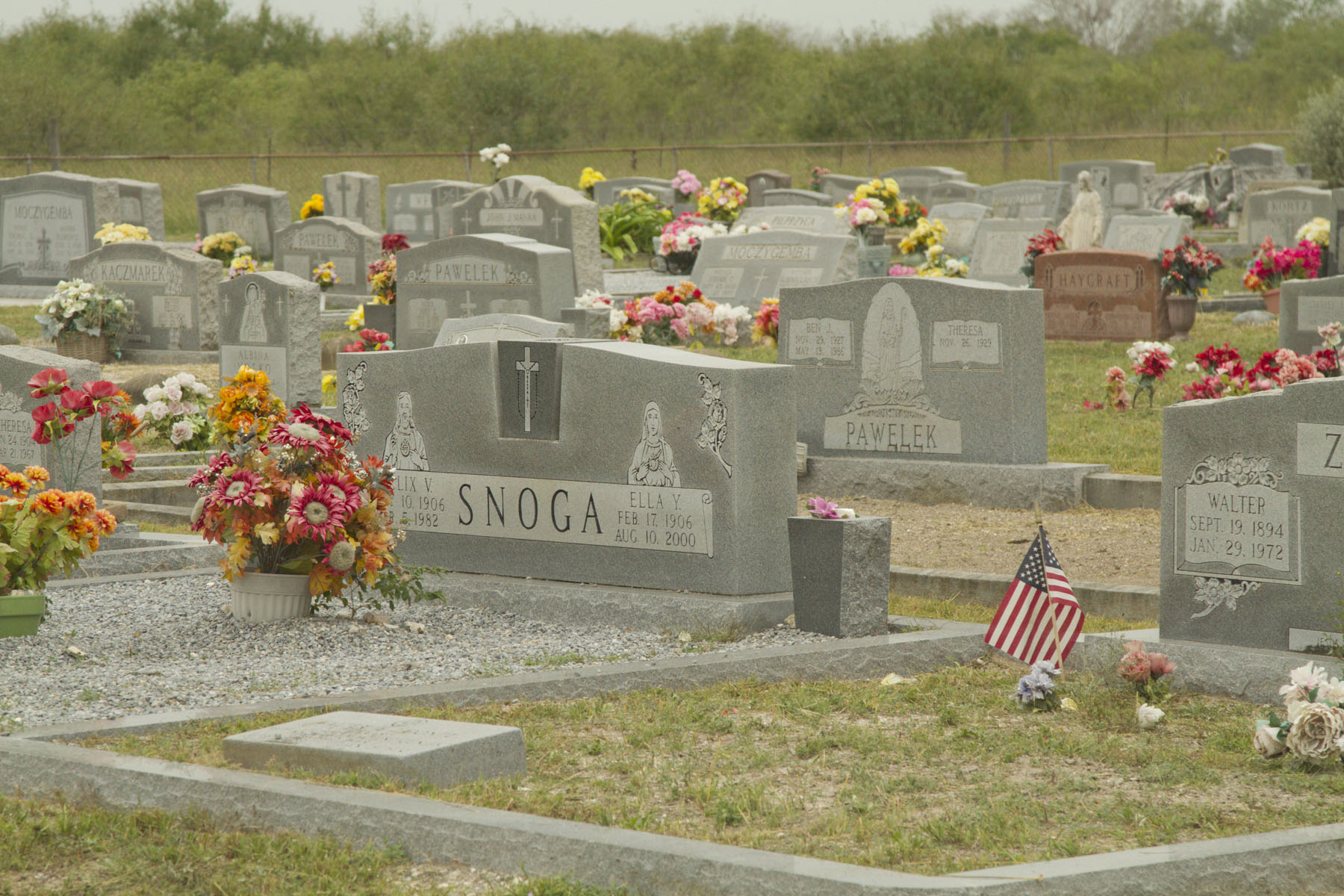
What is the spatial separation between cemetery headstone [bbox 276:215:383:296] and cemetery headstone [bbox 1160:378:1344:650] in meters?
15.3

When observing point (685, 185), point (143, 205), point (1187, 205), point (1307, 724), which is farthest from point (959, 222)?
point (1307, 724)

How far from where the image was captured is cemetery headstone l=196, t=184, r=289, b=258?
24516 millimetres

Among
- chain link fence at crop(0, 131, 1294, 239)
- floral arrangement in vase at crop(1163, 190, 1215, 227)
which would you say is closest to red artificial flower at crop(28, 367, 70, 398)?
floral arrangement in vase at crop(1163, 190, 1215, 227)

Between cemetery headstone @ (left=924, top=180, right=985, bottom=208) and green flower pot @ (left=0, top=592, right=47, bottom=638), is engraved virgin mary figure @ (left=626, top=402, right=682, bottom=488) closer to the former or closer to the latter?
green flower pot @ (left=0, top=592, right=47, bottom=638)

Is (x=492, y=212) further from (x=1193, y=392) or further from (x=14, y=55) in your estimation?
(x=14, y=55)

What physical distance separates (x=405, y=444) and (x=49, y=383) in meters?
1.77

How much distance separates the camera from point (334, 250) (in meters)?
20.1

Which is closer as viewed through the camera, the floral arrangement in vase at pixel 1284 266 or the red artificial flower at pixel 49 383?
the red artificial flower at pixel 49 383

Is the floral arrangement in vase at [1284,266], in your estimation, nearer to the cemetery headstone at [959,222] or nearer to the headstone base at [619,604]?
the cemetery headstone at [959,222]

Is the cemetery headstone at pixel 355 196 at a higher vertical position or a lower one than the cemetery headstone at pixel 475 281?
higher

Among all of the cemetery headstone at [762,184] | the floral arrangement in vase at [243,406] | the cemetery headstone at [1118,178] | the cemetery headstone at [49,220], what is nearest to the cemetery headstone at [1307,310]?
the floral arrangement in vase at [243,406]

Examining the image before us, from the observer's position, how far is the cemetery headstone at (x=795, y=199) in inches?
1049

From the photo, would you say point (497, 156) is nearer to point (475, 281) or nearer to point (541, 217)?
point (541, 217)

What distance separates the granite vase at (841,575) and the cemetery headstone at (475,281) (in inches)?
302
